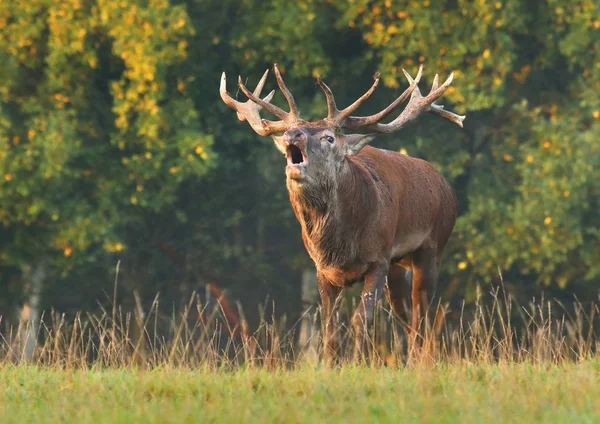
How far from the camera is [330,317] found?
11359mm

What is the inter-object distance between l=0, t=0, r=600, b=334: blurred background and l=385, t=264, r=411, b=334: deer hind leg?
6.20 meters

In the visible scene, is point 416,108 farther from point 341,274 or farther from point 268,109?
point 341,274

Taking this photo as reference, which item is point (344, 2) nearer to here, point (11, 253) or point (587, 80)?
point (587, 80)

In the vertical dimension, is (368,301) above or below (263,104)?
below

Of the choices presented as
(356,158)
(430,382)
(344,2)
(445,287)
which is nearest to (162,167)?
(344,2)

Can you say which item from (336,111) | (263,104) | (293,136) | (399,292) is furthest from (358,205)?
(399,292)

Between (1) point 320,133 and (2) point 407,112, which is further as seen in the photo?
(2) point 407,112

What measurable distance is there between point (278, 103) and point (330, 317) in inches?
354

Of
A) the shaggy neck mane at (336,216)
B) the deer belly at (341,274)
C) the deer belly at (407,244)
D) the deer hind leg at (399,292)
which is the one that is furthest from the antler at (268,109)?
the deer hind leg at (399,292)

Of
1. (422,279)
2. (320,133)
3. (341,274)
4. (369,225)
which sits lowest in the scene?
(422,279)

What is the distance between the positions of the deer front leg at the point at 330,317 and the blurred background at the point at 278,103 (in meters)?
7.36

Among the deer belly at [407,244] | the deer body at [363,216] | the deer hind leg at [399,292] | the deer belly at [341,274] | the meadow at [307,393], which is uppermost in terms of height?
the deer body at [363,216]

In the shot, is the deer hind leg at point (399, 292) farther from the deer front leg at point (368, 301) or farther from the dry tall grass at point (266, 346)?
the deer front leg at point (368, 301)

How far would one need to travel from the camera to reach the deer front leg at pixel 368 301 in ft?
36.6
